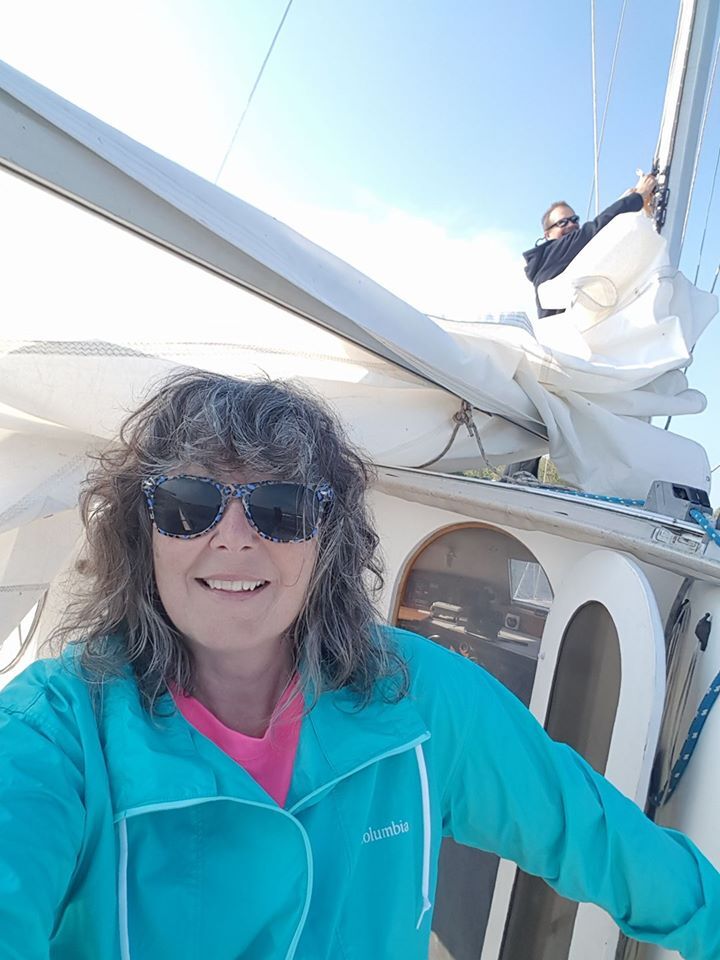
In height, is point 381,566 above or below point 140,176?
below

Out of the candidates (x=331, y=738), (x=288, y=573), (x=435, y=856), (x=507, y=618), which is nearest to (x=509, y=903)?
(x=507, y=618)

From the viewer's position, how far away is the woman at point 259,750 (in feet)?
2.62

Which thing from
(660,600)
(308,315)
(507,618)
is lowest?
(507,618)

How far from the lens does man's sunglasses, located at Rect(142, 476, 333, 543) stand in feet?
3.42

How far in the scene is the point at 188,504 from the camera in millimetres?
1041

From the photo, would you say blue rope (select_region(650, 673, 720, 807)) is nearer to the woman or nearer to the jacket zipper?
the woman

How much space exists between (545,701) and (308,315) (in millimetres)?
1639

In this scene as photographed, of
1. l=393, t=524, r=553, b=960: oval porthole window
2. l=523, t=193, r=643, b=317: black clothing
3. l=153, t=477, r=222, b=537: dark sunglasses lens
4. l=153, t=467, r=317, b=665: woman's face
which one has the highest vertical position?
l=523, t=193, r=643, b=317: black clothing

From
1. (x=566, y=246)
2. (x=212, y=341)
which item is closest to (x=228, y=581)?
(x=212, y=341)

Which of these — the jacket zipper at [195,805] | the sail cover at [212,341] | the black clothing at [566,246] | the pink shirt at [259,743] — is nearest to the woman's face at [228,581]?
the pink shirt at [259,743]

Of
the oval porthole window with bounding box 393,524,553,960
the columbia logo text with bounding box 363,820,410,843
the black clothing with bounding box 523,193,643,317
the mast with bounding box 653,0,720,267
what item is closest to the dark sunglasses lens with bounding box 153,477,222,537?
the columbia logo text with bounding box 363,820,410,843

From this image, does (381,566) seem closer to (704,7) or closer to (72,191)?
(72,191)

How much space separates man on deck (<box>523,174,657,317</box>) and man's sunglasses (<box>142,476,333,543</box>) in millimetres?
2777

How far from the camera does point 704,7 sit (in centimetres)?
354
